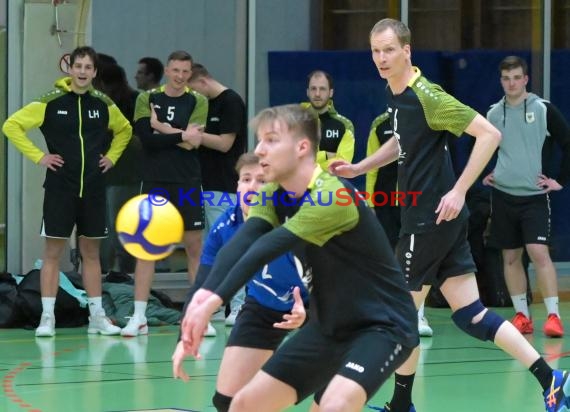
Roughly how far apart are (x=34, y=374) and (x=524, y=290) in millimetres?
4932

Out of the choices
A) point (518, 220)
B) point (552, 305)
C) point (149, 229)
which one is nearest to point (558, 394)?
point (149, 229)

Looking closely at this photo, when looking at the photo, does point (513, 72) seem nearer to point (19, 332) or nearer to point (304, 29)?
point (304, 29)

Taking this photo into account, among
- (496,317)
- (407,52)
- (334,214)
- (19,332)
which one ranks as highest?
(407,52)

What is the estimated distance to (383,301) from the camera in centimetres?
544

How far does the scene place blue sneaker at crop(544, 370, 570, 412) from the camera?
7.20 metres


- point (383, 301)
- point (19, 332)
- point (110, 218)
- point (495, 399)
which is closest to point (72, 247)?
point (110, 218)

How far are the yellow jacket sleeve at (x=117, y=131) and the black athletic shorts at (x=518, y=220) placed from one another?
3.61 m

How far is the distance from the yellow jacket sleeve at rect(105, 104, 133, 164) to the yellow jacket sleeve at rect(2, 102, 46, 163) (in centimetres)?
65

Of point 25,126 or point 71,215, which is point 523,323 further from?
point 25,126

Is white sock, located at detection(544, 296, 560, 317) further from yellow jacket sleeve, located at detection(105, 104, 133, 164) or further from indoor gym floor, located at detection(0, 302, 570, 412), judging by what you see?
yellow jacket sleeve, located at detection(105, 104, 133, 164)

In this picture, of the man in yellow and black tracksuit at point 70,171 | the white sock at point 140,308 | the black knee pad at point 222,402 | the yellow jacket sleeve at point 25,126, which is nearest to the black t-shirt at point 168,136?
the man in yellow and black tracksuit at point 70,171

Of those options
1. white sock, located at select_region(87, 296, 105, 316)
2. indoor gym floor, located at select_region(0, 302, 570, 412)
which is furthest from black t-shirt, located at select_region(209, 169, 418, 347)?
white sock, located at select_region(87, 296, 105, 316)

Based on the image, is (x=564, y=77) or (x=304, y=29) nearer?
(x=304, y=29)

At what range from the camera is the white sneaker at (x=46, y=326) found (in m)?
11.2
